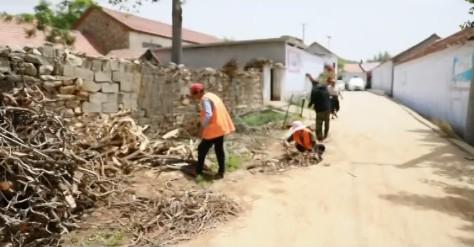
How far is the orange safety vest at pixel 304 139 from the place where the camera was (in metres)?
7.56

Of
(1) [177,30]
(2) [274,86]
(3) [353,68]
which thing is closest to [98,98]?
(1) [177,30]

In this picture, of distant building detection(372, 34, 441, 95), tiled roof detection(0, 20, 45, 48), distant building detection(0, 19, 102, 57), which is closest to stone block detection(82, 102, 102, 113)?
distant building detection(0, 19, 102, 57)

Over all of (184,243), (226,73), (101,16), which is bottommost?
(184,243)

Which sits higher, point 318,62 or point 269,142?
point 318,62

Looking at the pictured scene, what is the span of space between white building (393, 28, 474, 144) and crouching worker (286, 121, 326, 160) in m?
4.05

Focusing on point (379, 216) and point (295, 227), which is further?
point (379, 216)

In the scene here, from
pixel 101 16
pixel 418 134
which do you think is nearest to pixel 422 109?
pixel 418 134

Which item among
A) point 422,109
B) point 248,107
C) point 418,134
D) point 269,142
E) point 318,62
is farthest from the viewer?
point 318,62

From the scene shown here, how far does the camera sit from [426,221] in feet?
15.2

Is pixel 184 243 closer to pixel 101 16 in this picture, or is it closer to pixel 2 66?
pixel 2 66

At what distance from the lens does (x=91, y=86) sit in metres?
7.15

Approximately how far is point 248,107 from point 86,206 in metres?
9.73

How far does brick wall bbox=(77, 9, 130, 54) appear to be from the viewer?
1177 inches

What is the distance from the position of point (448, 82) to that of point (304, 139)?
7.33 m
